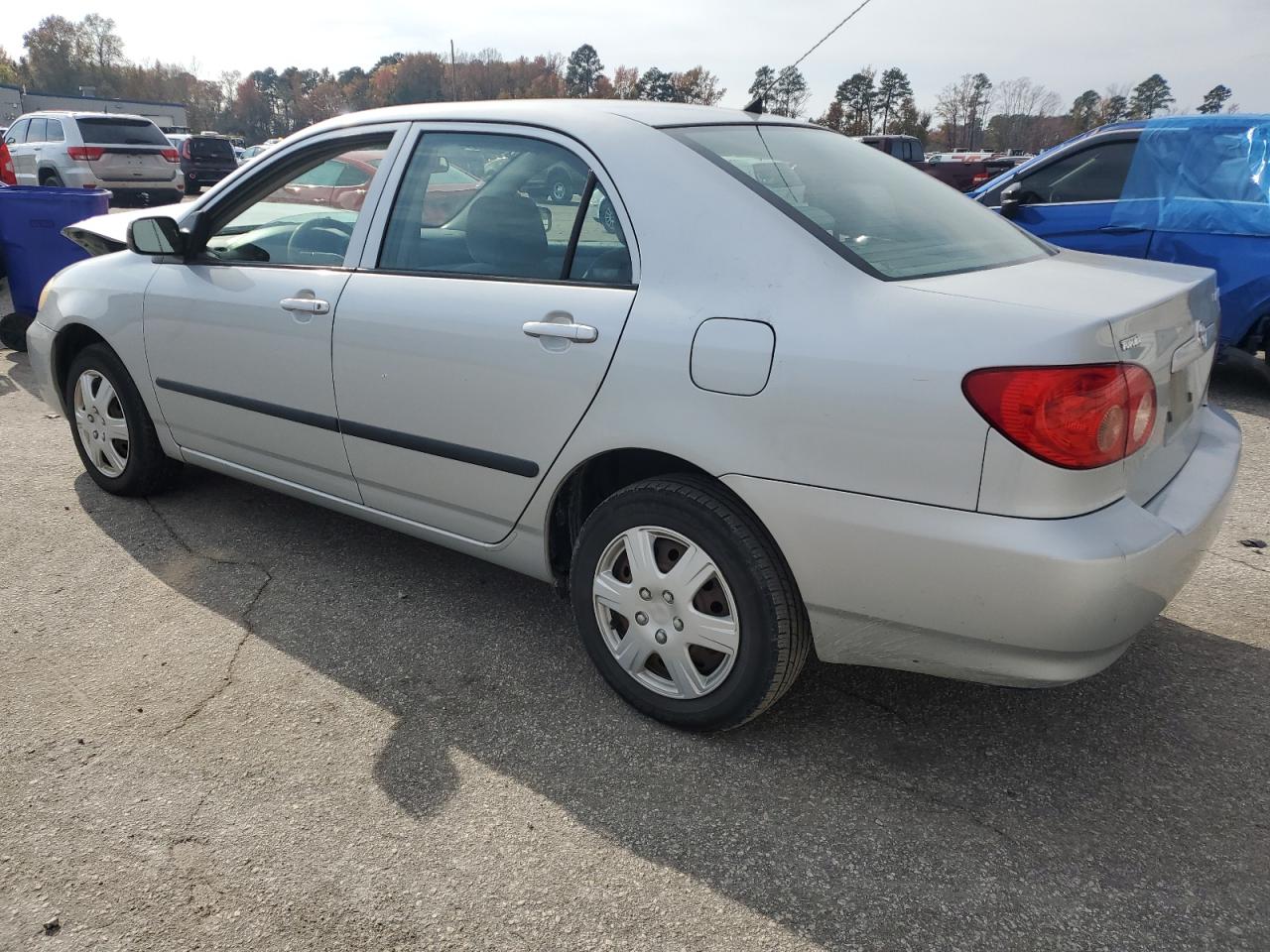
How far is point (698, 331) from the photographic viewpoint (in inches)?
92.7

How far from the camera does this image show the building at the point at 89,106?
4916cm

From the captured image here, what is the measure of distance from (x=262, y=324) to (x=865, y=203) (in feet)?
6.62


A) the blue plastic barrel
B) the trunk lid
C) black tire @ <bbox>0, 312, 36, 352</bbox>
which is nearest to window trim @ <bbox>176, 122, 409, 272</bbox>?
the trunk lid

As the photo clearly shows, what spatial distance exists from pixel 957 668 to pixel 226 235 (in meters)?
2.99

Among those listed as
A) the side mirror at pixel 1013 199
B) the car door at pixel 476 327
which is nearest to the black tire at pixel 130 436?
the car door at pixel 476 327

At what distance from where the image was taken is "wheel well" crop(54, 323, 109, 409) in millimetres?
4184

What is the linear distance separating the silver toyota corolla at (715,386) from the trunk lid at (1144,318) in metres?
0.01

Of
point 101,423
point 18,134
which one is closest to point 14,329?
point 101,423

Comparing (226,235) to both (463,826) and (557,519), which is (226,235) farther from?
(463,826)

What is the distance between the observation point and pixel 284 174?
11.6ft

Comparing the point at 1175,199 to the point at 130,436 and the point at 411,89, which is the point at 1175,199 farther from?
the point at 411,89

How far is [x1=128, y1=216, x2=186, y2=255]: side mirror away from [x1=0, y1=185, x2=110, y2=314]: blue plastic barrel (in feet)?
13.5

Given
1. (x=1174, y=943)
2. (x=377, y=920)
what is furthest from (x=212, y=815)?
(x=1174, y=943)

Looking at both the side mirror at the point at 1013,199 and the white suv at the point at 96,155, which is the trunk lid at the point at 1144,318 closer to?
the side mirror at the point at 1013,199
